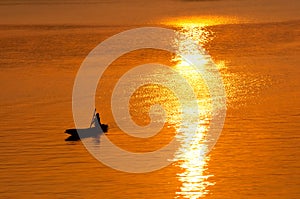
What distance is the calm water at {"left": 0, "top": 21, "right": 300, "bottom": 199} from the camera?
18.6 metres

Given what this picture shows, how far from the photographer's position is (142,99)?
27469mm

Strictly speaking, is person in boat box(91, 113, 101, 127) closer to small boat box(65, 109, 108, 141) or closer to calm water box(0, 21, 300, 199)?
small boat box(65, 109, 108, 141)

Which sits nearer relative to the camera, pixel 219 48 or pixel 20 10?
pixel 219 48

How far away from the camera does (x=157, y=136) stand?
23109mm

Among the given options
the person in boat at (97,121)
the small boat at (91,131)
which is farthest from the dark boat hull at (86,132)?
the person in boat at (97,121)

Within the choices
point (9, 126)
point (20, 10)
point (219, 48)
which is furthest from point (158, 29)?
point (9, 126)

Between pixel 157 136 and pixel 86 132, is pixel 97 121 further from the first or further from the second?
pixel 157 136

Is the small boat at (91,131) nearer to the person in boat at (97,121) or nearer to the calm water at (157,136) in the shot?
the person in boat at (97,121)

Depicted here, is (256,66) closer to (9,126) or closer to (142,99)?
(142,99)

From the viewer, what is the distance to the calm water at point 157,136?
18.6 m

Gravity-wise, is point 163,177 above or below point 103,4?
below

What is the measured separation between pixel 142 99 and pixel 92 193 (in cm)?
966

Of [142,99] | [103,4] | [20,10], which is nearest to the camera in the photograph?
[142,99]

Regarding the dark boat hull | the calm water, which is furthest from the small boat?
the calm water
